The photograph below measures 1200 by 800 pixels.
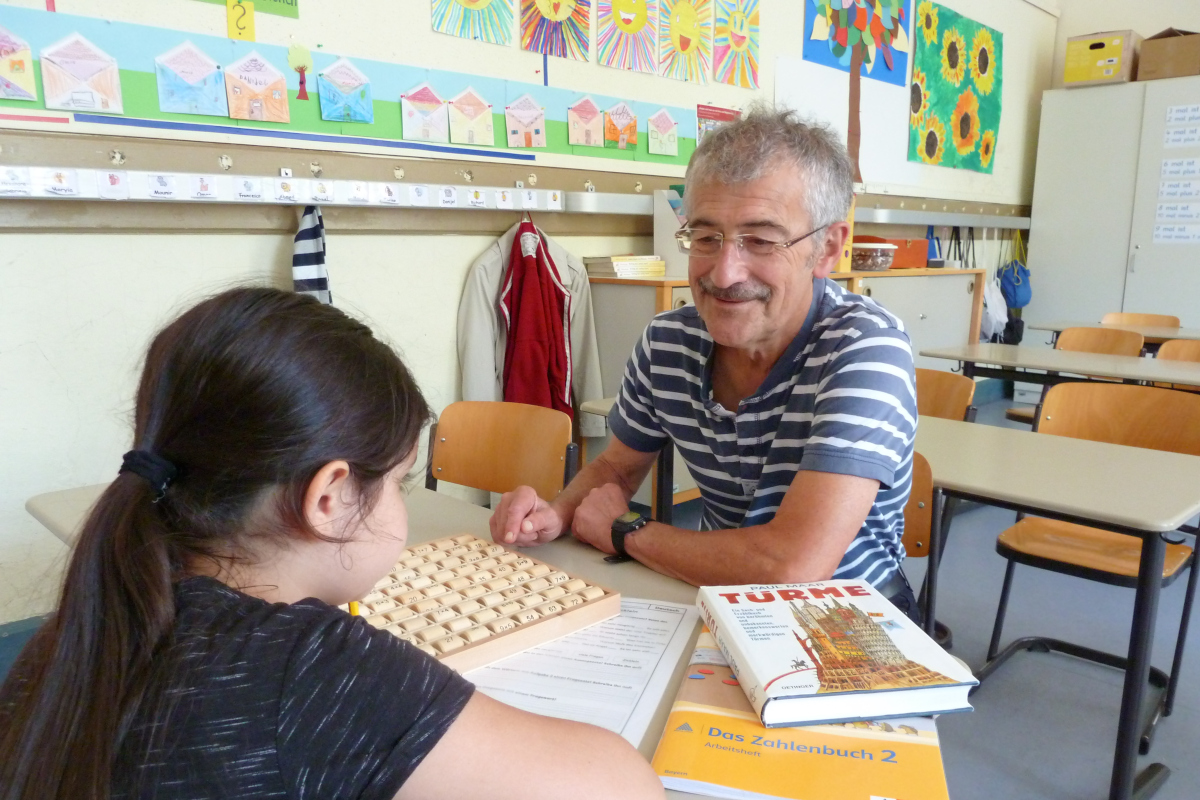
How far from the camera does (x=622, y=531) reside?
1149 mm

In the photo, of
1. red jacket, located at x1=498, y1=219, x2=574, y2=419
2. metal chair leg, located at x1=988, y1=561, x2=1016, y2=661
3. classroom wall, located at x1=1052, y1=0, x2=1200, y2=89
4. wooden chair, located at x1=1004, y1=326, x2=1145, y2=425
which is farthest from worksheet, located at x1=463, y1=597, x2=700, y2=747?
classroom wall, located at x1=1052, y1=0, x2=1200, y2=89

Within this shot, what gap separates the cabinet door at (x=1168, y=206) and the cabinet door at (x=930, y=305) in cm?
157

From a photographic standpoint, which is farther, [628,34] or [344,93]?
[628,34]

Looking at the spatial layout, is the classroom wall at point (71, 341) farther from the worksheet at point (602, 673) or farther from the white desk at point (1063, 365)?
the white desk at point (1063, 365)

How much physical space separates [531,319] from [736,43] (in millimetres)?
1703

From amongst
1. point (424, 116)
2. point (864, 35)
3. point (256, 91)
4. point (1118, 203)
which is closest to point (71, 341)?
point (256, 91)

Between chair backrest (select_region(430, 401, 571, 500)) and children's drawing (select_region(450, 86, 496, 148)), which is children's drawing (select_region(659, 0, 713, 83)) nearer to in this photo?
children's drawing (select_region(450, 86, 496, 148))

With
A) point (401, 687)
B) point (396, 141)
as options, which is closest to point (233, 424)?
point (401, 687)

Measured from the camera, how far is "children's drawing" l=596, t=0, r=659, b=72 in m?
3.01

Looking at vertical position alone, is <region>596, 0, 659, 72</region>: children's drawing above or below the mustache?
above

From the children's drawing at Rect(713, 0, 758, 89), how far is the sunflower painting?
60.2 inches

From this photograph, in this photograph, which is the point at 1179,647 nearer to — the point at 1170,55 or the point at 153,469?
the point at 153,469

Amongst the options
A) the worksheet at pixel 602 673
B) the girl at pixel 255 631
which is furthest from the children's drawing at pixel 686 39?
the girl at pixel 255 631

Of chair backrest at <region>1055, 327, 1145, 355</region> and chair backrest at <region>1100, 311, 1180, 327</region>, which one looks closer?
chair backrest at <region>1055, 327, 1145, 355</region>
